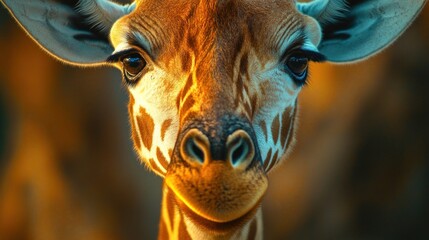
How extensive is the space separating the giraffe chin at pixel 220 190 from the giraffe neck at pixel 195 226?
59mm

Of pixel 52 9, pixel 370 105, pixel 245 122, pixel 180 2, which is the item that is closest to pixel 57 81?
pixel 370 105

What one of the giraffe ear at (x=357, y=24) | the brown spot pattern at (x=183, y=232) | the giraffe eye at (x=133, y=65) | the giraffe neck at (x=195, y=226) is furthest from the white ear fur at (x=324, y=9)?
the brown spot pattern at (x=183, y=232)

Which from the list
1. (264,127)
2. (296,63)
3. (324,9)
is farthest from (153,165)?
(324,9)

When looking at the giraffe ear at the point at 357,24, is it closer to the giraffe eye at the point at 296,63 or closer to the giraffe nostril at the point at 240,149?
the giraffe eye at the point at 296,63

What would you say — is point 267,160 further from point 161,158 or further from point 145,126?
point 145,126

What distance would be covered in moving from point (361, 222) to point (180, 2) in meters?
5.65

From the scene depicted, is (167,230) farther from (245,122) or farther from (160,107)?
(245,122)

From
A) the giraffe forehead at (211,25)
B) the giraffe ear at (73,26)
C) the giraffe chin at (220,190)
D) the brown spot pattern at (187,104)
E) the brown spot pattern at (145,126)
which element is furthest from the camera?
the giraffe ear at (73,26)

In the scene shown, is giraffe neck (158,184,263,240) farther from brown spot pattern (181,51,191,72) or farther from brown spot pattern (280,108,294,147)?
brown spot pattern (181,51,191,72)

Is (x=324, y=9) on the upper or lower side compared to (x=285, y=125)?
upper

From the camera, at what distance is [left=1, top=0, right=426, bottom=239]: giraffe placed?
10.9ft

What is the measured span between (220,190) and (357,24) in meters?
1.81

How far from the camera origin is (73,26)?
463cm

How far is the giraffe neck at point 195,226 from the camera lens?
338cm
